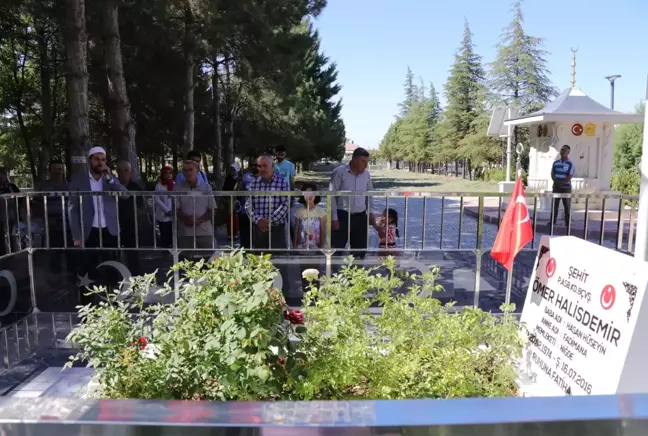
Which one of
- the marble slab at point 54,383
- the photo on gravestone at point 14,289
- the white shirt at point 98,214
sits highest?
the white shirt at point 98,214

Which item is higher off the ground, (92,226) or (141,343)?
(92,226)

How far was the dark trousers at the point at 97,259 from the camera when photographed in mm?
5234

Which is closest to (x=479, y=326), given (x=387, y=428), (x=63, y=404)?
(x=387, y=428)

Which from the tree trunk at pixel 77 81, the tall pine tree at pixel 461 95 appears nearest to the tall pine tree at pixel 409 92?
the tall pine tree at pixel 461 95

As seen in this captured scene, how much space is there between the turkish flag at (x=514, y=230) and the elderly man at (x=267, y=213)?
2470 millimetres

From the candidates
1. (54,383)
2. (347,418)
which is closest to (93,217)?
(54,383)

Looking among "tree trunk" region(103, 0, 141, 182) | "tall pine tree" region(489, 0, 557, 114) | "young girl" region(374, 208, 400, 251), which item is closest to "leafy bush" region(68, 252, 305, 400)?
"young girl" region(374, 208, 400, 251)

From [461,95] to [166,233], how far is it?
4653 cm

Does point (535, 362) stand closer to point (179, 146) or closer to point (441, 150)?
point (179, 146)

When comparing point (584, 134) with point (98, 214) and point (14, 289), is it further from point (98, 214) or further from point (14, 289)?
point (14, 289)

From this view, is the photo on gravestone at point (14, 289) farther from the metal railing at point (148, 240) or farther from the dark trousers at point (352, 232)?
the dark trousers at point (352, 232)

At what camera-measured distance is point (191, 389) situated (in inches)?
101

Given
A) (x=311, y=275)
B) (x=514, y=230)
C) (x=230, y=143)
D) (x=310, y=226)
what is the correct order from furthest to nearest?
(x=230, y=143) → (x=310, y=226) → (x=514, y=230) → (x=311, y=275)

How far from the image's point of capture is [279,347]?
7.93 feet
